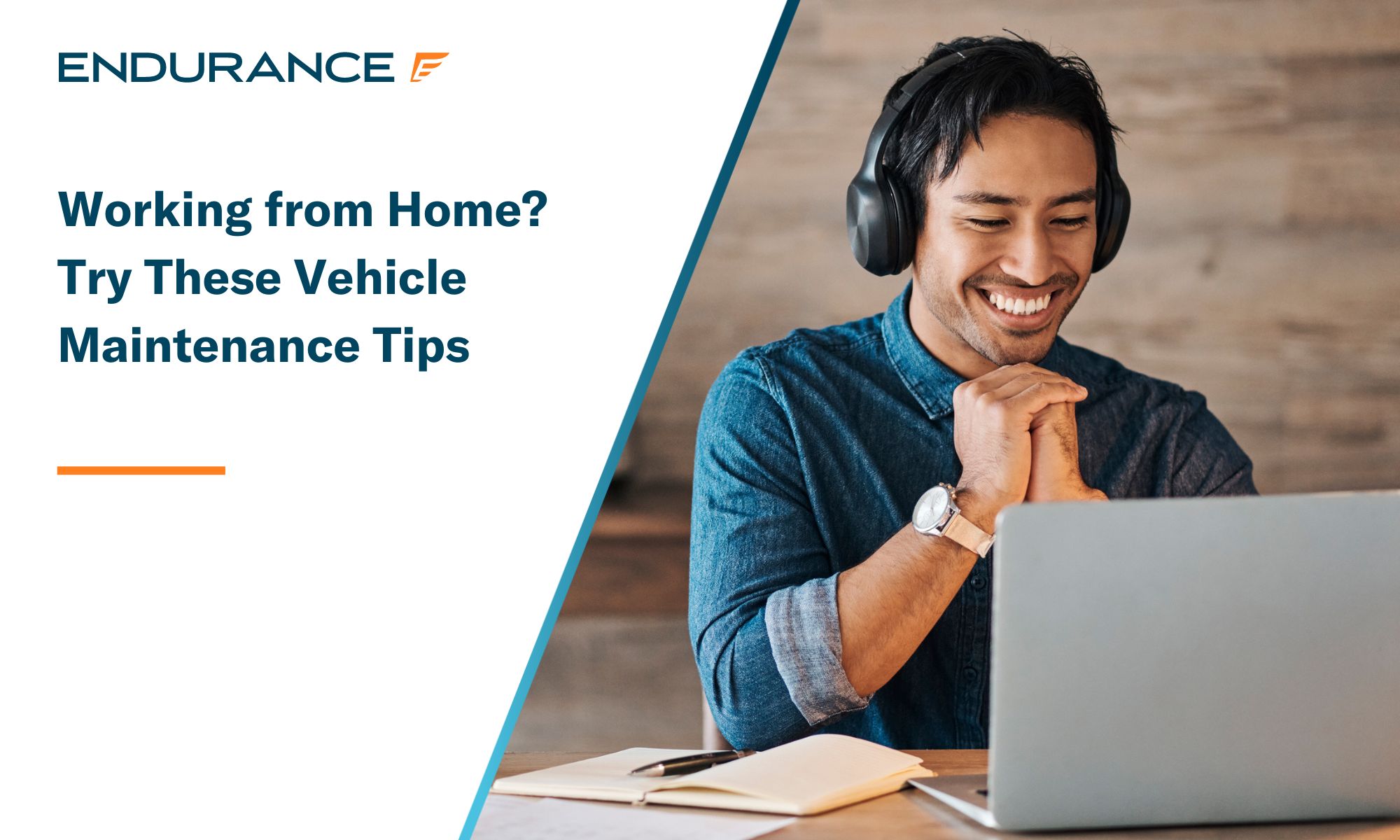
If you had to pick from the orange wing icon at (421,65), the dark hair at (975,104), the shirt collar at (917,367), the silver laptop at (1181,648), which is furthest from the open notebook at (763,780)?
the orange wing icon at (421,65)

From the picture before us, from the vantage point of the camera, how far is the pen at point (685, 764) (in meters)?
1.00

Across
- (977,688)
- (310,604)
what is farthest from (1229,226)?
(310,604)

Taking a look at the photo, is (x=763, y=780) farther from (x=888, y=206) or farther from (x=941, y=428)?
(x=888, y=206)

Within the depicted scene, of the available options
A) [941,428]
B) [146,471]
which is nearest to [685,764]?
[941,428]

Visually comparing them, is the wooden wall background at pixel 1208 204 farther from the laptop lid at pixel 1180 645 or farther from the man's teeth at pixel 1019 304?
the laptop lid at pixel 1180 645

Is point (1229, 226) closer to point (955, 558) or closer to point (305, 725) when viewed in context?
point (955, 558)

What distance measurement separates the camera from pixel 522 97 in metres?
2.10

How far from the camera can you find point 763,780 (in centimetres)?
94

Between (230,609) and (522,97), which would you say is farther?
(522,97)

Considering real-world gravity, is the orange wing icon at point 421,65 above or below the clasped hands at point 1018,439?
above

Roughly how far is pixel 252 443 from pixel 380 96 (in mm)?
567

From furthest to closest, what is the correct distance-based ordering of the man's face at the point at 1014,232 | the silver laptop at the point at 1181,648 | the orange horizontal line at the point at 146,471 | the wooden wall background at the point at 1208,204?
the wooden wall background at the point at 1208,204
the orange horizontal line at the point at 146,471
the man's face at the point at 1014,232
the silver laptop at the point at 1181,648

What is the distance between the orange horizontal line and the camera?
1919mm

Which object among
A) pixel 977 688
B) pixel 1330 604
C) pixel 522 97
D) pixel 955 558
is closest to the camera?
pixel 1330 604
